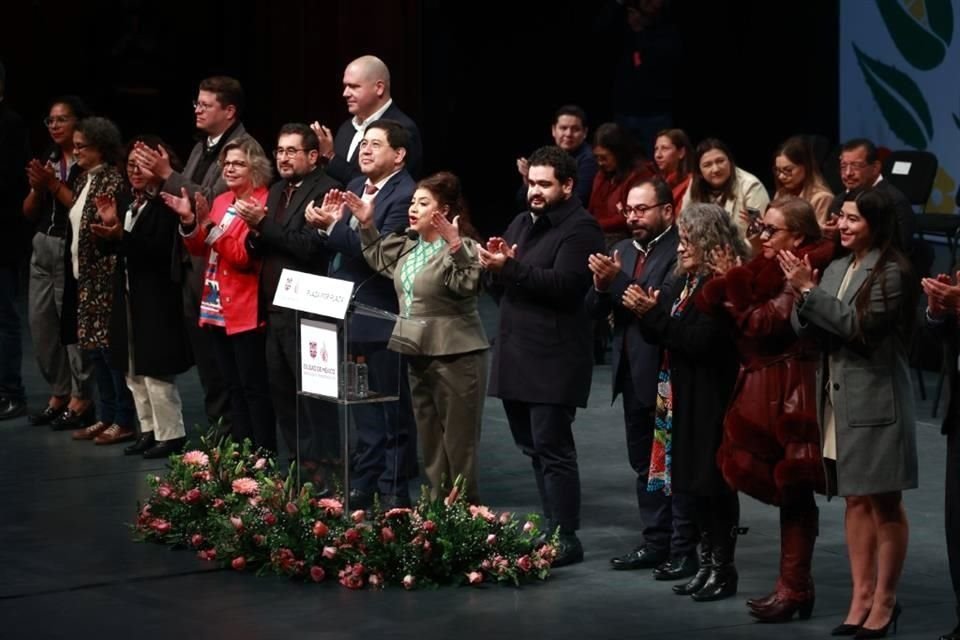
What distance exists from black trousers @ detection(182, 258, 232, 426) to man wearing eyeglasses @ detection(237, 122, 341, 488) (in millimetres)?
510

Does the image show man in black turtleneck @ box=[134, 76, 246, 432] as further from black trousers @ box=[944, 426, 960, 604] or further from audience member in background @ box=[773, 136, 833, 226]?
black trousers @ box=[944, 426, 960, 604]

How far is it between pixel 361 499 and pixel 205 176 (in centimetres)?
207

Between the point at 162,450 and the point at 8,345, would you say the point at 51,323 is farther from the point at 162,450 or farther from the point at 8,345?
the point at 162,450

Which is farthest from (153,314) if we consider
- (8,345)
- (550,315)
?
(550,315)

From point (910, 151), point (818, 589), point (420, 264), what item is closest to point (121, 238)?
point (420, 264)

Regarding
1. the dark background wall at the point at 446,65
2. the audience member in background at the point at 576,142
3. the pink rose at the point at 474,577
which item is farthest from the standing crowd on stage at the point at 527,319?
the dark background wall at the point at 446,65

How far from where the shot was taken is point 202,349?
31.7 feet

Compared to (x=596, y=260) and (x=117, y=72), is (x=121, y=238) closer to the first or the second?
(x=596, y=260)

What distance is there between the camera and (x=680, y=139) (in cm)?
1125

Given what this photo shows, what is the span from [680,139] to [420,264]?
11.9ft

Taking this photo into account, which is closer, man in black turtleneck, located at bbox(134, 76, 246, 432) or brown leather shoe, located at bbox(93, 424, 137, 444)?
man in black turtleneck, located at bbox(134, 76, 246, 432)

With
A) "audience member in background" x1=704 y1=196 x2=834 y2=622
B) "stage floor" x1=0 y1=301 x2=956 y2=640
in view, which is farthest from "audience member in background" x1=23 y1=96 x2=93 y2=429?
"audience member in background" x1=704 y1=196 x2=834 y2=622

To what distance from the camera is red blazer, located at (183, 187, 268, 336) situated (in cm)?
905

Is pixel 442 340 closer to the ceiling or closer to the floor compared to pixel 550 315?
closer to the floor
